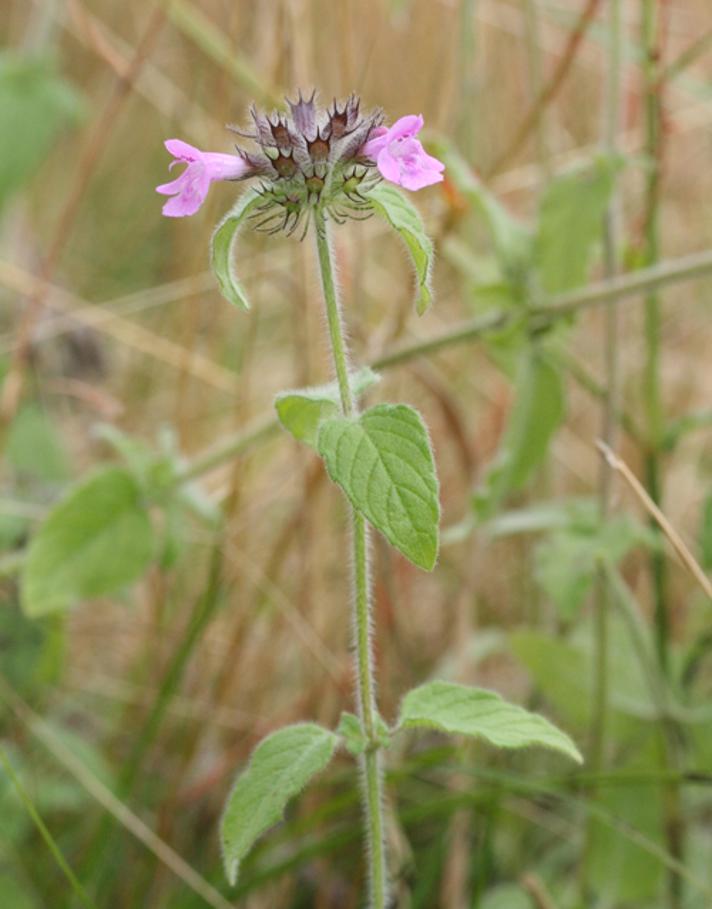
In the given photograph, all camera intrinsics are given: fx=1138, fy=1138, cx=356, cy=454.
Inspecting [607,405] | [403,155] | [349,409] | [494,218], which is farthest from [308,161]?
[607,405]

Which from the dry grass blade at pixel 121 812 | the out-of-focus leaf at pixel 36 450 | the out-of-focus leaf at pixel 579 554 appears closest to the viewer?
the dry grass blade at pixel 121 812

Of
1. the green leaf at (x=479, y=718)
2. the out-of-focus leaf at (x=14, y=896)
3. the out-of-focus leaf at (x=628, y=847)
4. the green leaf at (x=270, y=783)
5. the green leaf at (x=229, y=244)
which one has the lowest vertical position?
the out-of-focus leaf at (x=14, y=896)

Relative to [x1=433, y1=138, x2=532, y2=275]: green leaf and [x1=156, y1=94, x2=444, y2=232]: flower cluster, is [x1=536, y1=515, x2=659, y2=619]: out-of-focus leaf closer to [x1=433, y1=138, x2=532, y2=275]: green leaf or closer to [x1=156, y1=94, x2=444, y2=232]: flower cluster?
[x1=433, y1=138, x2=532, y2=275]: green leaf

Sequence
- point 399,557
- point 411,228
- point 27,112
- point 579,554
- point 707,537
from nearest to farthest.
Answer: point 411,228 → point 707,537 → point 579,554 → point 399,557 → point 27,112

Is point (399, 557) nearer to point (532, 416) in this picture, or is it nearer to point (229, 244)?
point (532, 416)

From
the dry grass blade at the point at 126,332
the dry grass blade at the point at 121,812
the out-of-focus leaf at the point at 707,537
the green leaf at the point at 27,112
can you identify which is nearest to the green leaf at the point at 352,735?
the dry grass blade at the point at 121,812

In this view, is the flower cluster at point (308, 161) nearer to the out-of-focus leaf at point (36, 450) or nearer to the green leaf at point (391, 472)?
the green leaf at point (391, 472)
